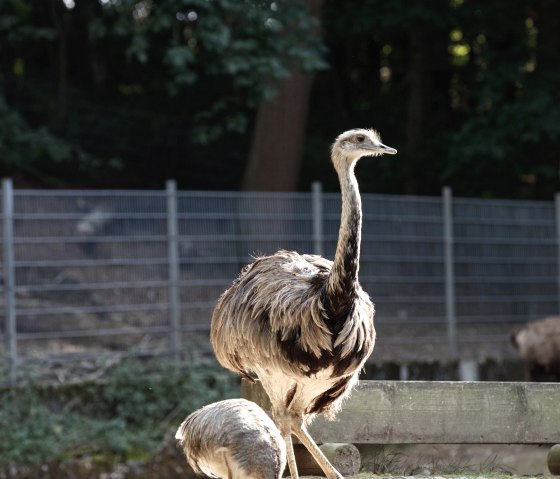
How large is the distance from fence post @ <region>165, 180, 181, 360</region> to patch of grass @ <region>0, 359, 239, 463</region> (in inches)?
12.4

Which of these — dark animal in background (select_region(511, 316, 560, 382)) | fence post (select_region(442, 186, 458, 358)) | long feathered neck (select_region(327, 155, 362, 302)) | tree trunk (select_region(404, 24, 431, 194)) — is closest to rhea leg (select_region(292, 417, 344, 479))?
long feathered neck (select_region(327, 155, 362, 302))

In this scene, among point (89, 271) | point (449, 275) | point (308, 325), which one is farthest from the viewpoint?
point (449, 275)

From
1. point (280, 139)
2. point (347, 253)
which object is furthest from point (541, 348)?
point (347, 253)

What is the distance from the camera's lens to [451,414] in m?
6.89

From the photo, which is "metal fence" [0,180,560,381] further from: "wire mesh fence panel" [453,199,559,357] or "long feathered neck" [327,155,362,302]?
"long feathered neck" [327,155,362,302]

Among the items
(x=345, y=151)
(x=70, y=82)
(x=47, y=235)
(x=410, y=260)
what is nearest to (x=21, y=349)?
(x=47, y=235)

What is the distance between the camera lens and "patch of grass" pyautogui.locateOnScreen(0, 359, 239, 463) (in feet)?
37.8

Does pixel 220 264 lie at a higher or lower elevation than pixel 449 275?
higher

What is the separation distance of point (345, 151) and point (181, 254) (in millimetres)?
6578

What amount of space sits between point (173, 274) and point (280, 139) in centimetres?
410

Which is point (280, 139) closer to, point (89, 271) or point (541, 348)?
point (89, 271)

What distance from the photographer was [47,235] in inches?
484

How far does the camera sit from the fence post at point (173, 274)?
12.8 metres

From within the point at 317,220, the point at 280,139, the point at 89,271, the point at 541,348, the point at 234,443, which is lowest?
the point at 541,348
